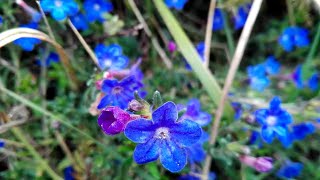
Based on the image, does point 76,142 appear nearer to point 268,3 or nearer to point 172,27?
point 172,27

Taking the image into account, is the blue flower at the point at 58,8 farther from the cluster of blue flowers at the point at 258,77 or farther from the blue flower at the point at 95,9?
the cluster of blue flowers at the point at 258,77

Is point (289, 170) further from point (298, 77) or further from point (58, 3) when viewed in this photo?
point (58, 3)

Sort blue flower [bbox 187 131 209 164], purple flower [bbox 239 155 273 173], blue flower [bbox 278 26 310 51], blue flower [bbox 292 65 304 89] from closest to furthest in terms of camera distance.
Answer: purple flower [bbox 239 155 273 173], blue flower [bbox 187 131 209 164], blue flower [bbox 292 65 304 89], blue flower [bbox 278 26 310 51]

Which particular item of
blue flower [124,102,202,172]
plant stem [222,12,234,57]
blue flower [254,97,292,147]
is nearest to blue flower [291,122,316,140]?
blue flower [254,97,292,147]

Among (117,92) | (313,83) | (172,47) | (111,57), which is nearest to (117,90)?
(117,92)

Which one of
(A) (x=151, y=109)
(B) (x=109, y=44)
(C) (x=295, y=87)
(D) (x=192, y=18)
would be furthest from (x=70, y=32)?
(C) (x=295, y=87)

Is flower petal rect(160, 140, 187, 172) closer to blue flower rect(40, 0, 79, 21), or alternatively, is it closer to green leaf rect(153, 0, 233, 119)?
green leaf rect(153, 0, 233, 119)
